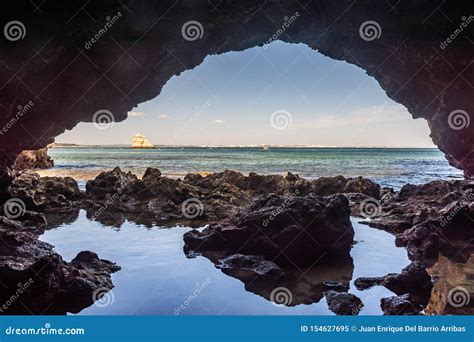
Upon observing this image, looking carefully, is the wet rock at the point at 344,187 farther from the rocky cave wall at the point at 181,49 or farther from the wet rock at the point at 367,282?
the wet rock at the point at 367,282

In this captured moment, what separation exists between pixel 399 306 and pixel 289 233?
Answer: 3.75 meters

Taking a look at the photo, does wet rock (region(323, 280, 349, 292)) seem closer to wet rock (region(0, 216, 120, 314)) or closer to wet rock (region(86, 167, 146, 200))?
wet rock (region(0, 216, 120, 314))

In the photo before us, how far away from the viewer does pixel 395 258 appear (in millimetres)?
10445

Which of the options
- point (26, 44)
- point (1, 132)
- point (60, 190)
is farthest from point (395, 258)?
point (60, 190)

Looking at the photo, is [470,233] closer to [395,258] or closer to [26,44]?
[395,258]

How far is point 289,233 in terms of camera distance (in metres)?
10.1

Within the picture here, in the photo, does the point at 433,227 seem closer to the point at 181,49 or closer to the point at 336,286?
the point at 336,286

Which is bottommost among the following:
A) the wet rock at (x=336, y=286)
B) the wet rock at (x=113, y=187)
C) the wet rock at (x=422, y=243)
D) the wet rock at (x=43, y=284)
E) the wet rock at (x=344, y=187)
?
the wet rock at (x=43, y=284)

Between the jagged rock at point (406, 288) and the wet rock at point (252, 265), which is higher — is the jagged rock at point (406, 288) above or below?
above

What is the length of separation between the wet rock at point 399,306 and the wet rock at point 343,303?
0.44 m

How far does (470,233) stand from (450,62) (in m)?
5.36

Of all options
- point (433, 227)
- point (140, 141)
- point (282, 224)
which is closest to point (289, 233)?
point (282, 224)

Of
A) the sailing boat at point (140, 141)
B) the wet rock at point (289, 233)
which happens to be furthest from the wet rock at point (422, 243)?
the sailing boat at point (140, 141)

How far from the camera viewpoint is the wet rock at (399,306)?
21.9 feet
